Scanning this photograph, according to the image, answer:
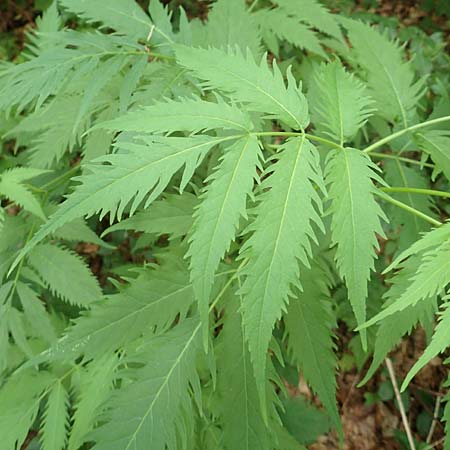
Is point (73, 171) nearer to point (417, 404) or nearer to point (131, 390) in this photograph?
point (131, 390)

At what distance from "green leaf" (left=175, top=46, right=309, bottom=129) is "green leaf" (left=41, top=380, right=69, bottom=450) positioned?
123 centimetres

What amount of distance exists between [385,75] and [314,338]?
102cm

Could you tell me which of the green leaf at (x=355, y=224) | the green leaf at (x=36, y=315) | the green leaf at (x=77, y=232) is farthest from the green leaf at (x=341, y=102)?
the green leaf at (x=36, y=315)

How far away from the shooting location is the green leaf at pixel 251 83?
116 cm

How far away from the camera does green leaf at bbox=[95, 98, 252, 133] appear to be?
1.07m

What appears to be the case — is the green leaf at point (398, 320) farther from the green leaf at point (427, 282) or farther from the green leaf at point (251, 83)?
the green leaf at point (251, 83)

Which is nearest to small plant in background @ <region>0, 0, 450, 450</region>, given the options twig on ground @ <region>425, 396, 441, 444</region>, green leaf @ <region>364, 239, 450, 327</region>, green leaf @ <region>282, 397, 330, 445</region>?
green leaf @ <region>364, 239, 450, 327</region>

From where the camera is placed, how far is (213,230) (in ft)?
3.19

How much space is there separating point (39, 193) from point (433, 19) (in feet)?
12.1

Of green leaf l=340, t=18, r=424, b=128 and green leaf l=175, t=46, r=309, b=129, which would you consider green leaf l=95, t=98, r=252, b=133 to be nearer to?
green leaf l=175, t=46, r=309, b=129

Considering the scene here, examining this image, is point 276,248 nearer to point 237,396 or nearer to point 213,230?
point 213,230

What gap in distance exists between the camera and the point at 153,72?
1.70m

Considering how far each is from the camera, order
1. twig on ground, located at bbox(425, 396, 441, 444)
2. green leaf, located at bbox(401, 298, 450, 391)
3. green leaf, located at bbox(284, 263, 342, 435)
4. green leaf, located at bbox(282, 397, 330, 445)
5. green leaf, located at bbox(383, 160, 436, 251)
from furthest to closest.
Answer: twig on ground, located at bbox(425, 396, 441, 444), green leaf, located at bbox(282, 397, 330, 445), green leaf, located at bbox(383, 160, 436, 251), green leaf, located at bbox(284, 263, 342, 435), green leaf, located at bbox(401, 298, 450, 391)

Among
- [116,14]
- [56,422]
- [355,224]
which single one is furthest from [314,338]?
[116,14]
